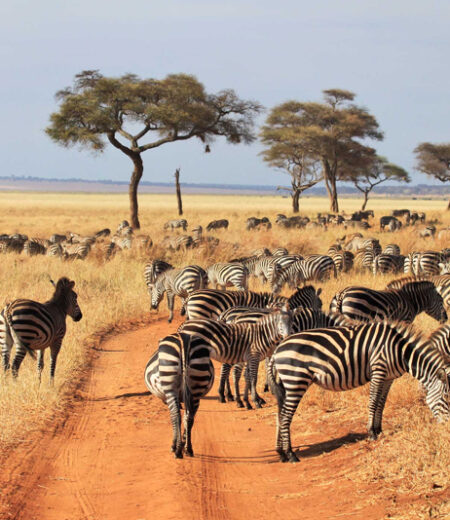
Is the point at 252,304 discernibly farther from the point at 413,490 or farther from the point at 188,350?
the point at 413,490

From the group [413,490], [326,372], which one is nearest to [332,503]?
[413,490]

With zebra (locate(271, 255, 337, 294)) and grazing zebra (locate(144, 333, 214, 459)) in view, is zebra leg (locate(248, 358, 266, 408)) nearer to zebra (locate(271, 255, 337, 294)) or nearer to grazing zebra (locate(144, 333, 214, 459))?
grazing zebra (locate(144, 333, 214, 459))

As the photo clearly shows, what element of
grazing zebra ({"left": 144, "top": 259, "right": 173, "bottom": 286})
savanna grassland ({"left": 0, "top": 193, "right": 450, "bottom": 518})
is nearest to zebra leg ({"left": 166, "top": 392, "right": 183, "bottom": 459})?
savanna grassland ({"left": 0, "top": 193, "right": 450, "bottom": 518})

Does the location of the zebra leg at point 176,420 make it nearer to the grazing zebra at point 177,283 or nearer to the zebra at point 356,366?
the zebra at point 356,366

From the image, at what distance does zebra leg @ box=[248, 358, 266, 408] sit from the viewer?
8.05 meters

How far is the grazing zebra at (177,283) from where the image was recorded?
45.2 ft

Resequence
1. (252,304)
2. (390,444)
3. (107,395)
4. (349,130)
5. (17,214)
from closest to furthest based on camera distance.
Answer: (390,444) < (107,395) < (252,304) < (349,130) < (17,214)

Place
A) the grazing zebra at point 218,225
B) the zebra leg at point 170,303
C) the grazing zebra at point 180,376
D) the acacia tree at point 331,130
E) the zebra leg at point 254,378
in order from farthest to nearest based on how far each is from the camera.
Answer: the acacia tree at point 331,130
the grazing zebra at point 218,225
the zebra leg at point 170,303
the zebra leg at point 254,378
the grazing zebra at point 180,376

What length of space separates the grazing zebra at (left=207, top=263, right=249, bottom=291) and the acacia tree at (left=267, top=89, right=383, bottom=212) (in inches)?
1211

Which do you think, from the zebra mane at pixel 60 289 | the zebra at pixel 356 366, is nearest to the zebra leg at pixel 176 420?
the zebra at pixel 356 366

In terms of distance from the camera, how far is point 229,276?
13977 mm

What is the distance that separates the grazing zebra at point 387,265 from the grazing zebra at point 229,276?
4573 millimetres

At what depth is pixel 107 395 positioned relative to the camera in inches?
362

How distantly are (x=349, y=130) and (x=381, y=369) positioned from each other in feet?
132
